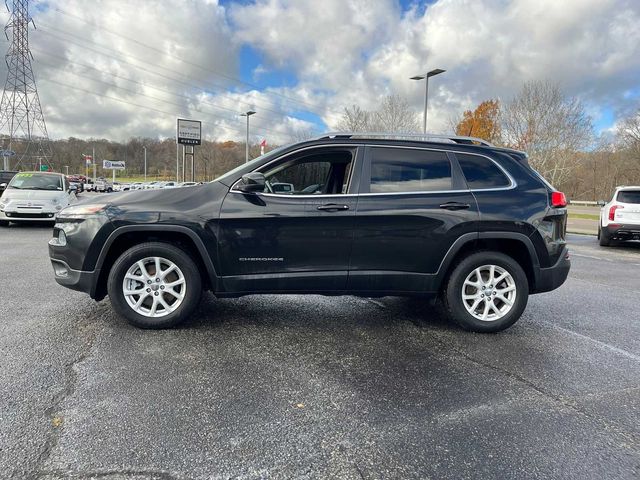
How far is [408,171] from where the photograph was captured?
13.8 ft

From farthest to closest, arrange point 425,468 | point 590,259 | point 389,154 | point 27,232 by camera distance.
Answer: point 27,232
point 590,259
point 389,154
point 425,468

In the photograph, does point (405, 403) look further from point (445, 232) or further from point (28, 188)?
point (28, 188)

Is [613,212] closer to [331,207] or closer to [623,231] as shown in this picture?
[623,231]

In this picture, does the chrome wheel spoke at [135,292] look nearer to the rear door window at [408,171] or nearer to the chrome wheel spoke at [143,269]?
the chrome wheel spoke at [143,269]

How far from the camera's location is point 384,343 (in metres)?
3.96

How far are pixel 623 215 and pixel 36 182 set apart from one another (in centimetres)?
1631

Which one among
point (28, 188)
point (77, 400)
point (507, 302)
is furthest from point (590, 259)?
point (28, 188)

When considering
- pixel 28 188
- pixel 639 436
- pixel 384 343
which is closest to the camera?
pixel 639 436

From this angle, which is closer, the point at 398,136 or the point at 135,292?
the point at 135,292

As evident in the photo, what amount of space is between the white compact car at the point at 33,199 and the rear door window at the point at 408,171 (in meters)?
10.7

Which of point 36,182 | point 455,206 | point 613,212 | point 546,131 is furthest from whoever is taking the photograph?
point 546,131

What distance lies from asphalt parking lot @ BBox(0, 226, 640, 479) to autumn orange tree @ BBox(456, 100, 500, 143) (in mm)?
32490

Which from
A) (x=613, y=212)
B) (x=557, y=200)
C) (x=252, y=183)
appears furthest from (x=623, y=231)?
(x=252, y=183)

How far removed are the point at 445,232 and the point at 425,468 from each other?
2343mm
